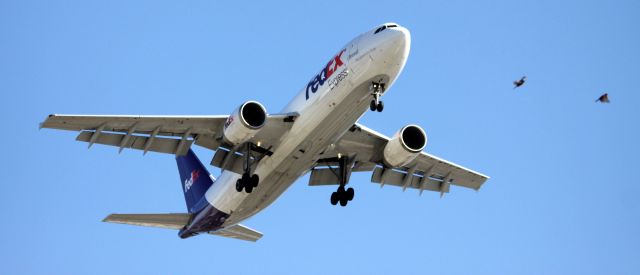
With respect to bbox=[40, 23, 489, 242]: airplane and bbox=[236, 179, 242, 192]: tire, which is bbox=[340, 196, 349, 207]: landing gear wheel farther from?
bbox=[236, 179, 242, 192]: tire

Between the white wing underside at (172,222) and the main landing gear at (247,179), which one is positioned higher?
the main landing gear at (247,179)

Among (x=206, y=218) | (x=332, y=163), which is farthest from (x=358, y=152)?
(x=206, y=218)

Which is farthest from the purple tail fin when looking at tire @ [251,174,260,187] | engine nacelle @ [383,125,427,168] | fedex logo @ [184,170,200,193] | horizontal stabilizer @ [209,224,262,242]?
engine nacelle @ [383,125,427,168]

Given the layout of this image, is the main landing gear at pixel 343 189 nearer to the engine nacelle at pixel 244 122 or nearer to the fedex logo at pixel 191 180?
the engine nacelle at pixel 244 122

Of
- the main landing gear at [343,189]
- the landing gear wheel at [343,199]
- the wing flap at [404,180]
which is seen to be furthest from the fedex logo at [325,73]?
the wing flap at [404,180]

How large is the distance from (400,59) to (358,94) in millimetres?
1781

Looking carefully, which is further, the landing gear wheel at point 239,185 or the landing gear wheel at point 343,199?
the landing gear wheel at point 343,199

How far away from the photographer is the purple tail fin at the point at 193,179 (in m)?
40.9

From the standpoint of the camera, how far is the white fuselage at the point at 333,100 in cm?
3167

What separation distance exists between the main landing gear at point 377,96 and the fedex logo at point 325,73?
1.50 metres

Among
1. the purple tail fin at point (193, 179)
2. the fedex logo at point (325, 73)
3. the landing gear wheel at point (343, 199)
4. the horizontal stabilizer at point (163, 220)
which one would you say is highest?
the fedex logo at point (325, 73)

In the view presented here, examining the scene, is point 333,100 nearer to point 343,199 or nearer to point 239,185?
point 239,185

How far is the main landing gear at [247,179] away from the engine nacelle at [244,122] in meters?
1.59

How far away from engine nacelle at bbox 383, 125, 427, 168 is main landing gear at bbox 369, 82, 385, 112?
3.79 m
